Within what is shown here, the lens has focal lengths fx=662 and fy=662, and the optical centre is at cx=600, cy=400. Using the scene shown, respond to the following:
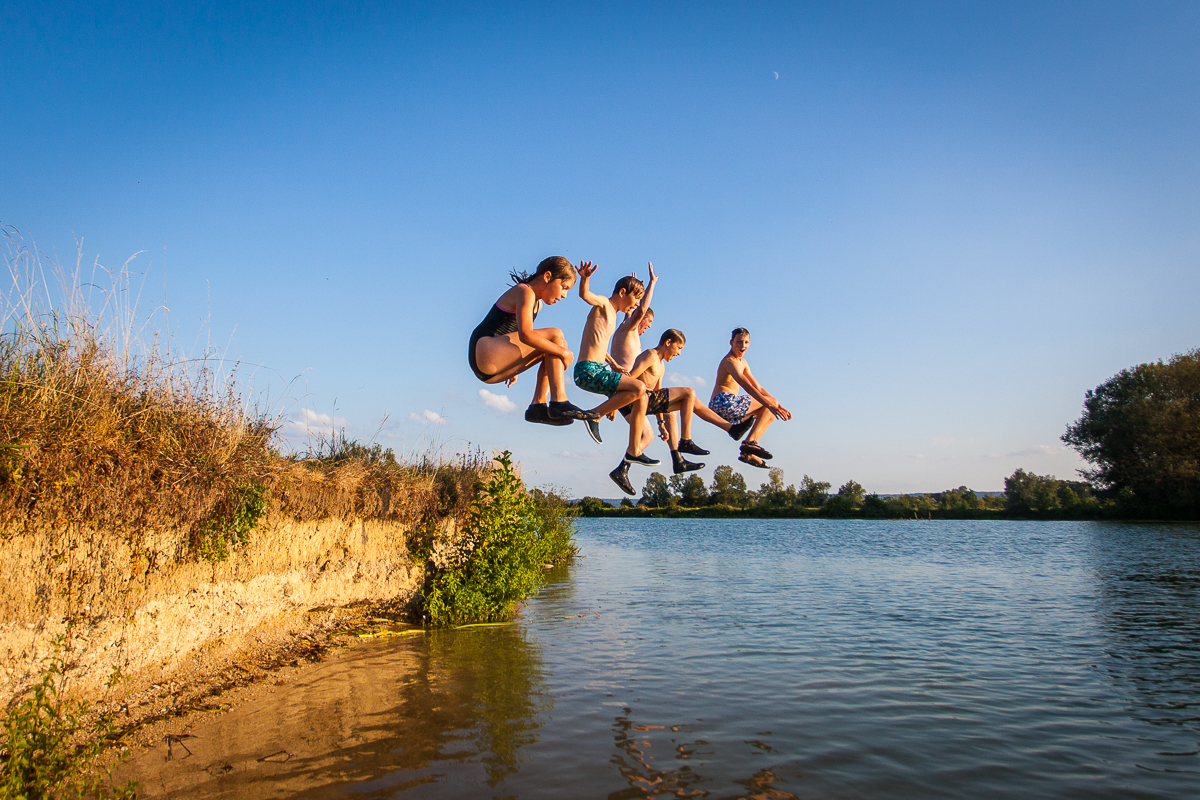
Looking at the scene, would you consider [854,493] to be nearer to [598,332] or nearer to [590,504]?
[590,504]

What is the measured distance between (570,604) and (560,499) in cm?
1144

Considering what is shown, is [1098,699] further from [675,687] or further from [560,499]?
[560,499]

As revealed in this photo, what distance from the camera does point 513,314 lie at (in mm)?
4887

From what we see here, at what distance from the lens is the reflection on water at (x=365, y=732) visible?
202 inches

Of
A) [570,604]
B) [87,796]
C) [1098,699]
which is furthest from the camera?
[570,604]

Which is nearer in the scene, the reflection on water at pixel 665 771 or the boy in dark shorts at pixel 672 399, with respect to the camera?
the reflection on water at pixel 665 771

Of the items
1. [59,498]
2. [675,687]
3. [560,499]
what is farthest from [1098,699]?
[560,499]

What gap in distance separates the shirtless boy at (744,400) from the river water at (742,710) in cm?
282

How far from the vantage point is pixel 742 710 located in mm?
7383

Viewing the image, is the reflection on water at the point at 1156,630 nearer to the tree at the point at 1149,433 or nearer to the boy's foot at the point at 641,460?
the boy's foot at the point at 641,460

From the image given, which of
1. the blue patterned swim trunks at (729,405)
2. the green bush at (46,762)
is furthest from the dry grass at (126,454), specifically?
the blue patterned swim trunks at (729,405)

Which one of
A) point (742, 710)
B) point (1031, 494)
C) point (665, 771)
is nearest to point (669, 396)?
point (665, 771)

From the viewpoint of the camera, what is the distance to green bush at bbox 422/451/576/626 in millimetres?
11023

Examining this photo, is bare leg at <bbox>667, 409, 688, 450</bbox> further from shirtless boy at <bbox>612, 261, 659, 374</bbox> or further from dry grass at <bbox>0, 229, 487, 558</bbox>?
dry grass at <bbox>0, 229, 487, 558</bbox>
